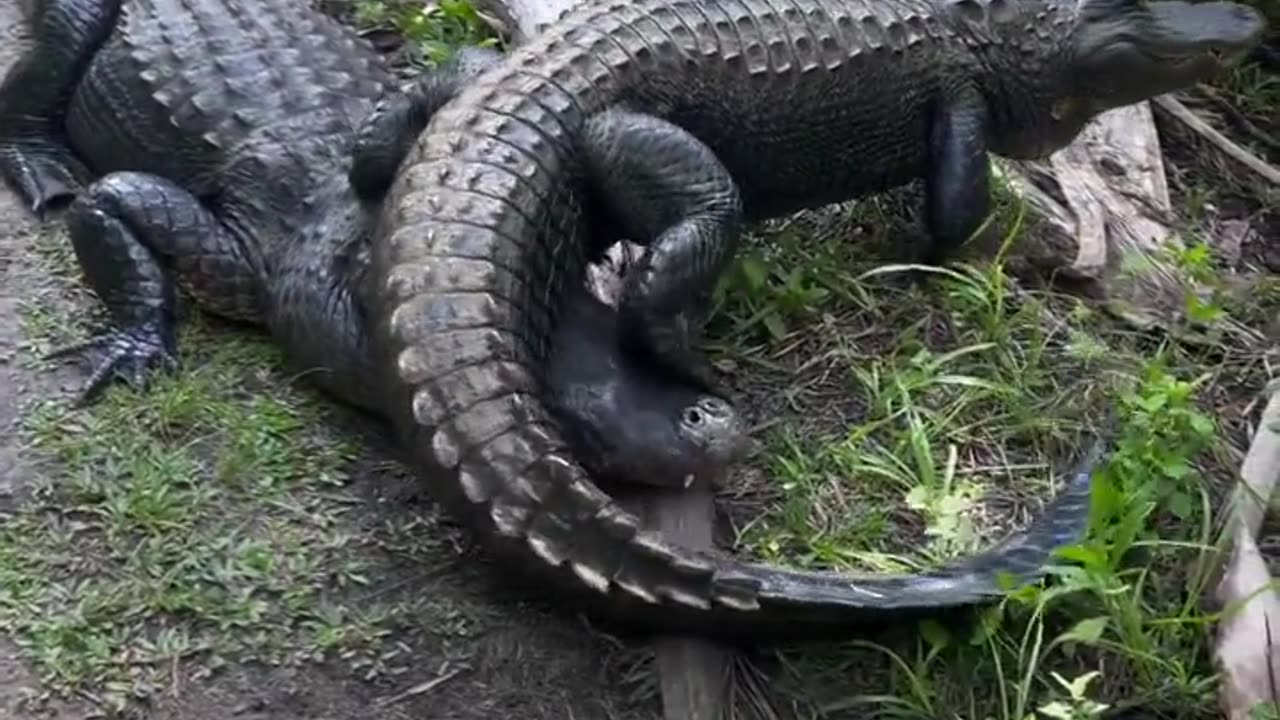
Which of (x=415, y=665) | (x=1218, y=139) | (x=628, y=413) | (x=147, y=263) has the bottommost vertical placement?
(x=1218, y=139)

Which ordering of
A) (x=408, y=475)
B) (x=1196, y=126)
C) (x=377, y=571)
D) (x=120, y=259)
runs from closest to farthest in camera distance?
(x=377, y=571)
(x=408, y=475)
(x=120, y=259)
(x=1196, y=126)

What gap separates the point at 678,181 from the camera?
3.71 metres

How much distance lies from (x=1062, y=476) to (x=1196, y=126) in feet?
5.88

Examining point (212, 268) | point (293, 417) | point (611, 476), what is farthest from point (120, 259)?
point (611, 476)

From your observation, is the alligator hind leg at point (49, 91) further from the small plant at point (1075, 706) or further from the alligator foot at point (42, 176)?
the small plant at point (1075, 706)

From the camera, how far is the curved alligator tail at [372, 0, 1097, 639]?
312cm

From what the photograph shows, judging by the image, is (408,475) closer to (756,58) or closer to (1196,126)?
(756,58)

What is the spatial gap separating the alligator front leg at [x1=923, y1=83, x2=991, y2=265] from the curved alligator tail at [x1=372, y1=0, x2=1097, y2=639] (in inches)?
30.5

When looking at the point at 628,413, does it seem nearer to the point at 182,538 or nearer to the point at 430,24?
the point at 182,538

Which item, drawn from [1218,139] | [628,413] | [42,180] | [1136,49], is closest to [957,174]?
[1136,49]

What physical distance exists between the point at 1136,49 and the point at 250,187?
82.5 inches

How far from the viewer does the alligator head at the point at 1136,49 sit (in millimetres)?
4262

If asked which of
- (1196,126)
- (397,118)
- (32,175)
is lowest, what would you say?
(1196,126)

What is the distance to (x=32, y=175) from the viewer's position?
4.32m
